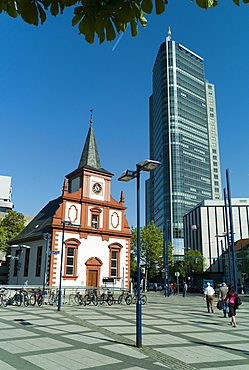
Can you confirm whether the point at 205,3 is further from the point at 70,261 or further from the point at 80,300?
the point at 70,261

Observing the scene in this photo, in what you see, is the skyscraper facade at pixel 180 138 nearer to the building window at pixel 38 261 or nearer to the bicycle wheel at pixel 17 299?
the building window at pixel 38 261

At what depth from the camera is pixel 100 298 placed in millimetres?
26688

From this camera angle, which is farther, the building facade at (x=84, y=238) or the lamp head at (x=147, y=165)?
the building facade at (x=84, y=238)

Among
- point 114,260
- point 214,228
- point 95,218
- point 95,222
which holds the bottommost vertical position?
point 114,260

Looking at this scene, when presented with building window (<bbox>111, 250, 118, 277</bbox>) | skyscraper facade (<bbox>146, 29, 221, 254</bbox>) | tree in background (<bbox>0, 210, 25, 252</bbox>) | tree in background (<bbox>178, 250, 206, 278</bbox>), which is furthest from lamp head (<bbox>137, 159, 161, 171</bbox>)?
skyscraper facade (<bbox>146, 29, 221, 254</bbox>)

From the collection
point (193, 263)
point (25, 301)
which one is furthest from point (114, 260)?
point (193, 263)

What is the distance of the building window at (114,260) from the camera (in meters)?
38.9

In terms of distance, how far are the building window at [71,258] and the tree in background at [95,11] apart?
1330 inches

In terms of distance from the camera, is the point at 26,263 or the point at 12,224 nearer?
the point at 26,263

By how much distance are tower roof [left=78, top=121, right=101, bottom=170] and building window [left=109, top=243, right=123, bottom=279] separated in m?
10.1

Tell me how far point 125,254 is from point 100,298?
14.0m

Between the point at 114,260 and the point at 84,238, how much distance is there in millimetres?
5026

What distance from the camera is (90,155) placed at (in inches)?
1647

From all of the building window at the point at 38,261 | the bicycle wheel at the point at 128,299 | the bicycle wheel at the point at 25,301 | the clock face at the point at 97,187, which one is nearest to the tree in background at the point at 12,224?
the building window at the point at 38,261
